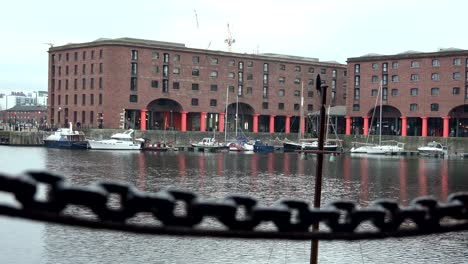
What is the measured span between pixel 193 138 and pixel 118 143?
1429 cm

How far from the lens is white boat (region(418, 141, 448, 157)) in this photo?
320ft

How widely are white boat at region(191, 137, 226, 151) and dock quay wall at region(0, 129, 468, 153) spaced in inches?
106

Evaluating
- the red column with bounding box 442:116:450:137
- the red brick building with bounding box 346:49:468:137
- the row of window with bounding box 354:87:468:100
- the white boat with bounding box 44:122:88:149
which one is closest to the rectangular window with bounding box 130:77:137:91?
the white boat with bounding box 44:122:88:149

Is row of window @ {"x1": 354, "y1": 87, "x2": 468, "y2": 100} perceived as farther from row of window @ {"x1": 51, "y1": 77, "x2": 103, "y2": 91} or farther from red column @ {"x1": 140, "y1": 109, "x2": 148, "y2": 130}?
row of window @ {"x1": 51, "y1": 77, "x2": 103, "y2": 91}

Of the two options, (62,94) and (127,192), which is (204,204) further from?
(62,94)

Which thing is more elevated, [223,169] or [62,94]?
[62,94]

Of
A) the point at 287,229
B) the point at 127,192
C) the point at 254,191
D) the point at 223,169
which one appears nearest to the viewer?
the point at 127,192

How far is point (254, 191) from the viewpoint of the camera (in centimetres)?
4188

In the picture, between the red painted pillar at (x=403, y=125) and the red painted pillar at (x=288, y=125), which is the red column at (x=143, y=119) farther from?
the red painted pillar at (x=403, y=125)

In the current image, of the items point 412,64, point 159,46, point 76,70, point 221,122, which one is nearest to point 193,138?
point 221,122

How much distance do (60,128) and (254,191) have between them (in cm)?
7310

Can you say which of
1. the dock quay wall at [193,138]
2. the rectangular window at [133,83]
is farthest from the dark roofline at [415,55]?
the rectangular window at [133,83]

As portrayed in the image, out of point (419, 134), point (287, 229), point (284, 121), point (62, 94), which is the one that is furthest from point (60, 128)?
point (287, 229)

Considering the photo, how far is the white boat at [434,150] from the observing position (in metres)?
97.7
